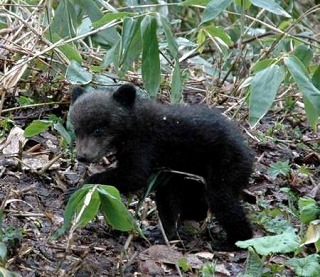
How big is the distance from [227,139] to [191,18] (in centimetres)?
559

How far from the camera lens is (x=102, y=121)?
5.51m

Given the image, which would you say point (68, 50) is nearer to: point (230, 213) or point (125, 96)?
point (125, 96)

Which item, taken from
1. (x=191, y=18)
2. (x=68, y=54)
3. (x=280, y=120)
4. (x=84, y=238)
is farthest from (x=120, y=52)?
(x=191, y=18)

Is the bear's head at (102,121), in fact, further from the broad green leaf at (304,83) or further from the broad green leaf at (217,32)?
the broad green leaf at (217,32)

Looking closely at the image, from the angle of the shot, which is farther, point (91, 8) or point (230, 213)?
point (91, 8)

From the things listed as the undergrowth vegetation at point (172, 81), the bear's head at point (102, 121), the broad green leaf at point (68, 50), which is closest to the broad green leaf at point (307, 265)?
the undergrowth vegetation at point (172, 81)

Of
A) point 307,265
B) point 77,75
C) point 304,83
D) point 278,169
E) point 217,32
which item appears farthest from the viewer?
point 217,32

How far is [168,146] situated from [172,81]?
476mm

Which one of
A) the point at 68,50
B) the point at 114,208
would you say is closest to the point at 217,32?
the point at 68,50

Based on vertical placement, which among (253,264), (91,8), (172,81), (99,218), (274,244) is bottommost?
(99,218)

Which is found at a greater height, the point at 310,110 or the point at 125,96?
the point at 310,110

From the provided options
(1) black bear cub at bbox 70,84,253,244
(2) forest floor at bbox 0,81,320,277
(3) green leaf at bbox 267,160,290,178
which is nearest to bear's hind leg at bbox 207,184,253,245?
(1) black bear cub at bbox 70,84,253,244

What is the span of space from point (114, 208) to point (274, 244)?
97 centimetres

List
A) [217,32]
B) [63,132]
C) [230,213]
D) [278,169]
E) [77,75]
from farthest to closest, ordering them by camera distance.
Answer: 1. [217,32]
2. [278,169]
3. [77,75]
4. [63,132]
5. [230,213]
